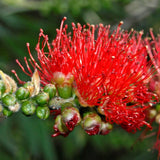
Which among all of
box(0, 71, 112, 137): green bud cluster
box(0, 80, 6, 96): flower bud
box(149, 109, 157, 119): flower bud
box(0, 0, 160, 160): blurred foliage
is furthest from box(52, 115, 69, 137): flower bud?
box(0, 0, 160, 160): blurred foliage

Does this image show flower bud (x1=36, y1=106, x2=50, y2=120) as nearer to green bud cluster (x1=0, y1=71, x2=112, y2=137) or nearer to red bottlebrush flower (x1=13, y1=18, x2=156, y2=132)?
green bud cluster (x1=0, y1=71, x2=112, y2=137)

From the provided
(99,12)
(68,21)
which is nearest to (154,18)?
(99,12)

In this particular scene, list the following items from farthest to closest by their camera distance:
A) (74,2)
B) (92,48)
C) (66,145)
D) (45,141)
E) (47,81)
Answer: (66,145) → (74,2) → (45,141) → (47,81) → (92,48)

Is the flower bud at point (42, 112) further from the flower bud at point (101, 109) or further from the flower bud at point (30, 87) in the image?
the flower bud at point (101, 109)

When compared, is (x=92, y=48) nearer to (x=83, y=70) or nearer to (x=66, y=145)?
(x=83, y=70)

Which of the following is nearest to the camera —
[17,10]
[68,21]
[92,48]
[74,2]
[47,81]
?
[92,48]

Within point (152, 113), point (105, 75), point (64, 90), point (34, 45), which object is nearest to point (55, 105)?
point (64, 90)

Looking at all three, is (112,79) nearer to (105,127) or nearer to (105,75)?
(105,75)

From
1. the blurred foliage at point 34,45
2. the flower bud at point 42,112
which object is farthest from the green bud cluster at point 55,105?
the blurred foliage at point 34,45
